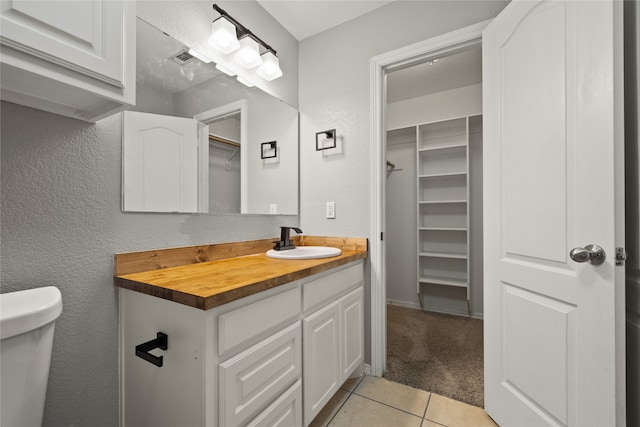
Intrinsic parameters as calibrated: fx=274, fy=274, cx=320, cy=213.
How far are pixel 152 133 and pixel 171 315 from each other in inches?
31.2

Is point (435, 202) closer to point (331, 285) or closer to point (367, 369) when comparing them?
point (367, 369)

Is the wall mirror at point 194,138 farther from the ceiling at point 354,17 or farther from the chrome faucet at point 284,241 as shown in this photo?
the ceiling at point 354,17

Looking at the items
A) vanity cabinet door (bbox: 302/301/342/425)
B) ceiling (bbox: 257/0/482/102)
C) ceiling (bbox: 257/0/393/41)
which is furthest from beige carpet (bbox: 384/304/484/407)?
→ ceiling (bbox: 257/0/393/41)

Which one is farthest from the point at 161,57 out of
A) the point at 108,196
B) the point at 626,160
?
the point at 626,160

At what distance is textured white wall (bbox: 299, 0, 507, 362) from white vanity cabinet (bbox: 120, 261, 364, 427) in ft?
2.23

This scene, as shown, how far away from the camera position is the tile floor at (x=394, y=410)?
1392 millimetres

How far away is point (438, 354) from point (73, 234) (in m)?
2.31

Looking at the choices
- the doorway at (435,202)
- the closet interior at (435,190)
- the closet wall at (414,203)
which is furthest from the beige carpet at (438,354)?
the closet interior at (435,190)

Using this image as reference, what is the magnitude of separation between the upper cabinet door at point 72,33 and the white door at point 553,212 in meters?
1.54

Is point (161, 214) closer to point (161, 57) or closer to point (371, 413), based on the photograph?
point (161, 57)

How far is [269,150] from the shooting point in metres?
1.86

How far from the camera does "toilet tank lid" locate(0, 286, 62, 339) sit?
25.0 inches

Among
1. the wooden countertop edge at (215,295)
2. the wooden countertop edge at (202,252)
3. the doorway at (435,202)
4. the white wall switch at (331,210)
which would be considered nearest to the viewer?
the wooden countertop edge at (215,295)

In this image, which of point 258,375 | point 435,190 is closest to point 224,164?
point 258,375
